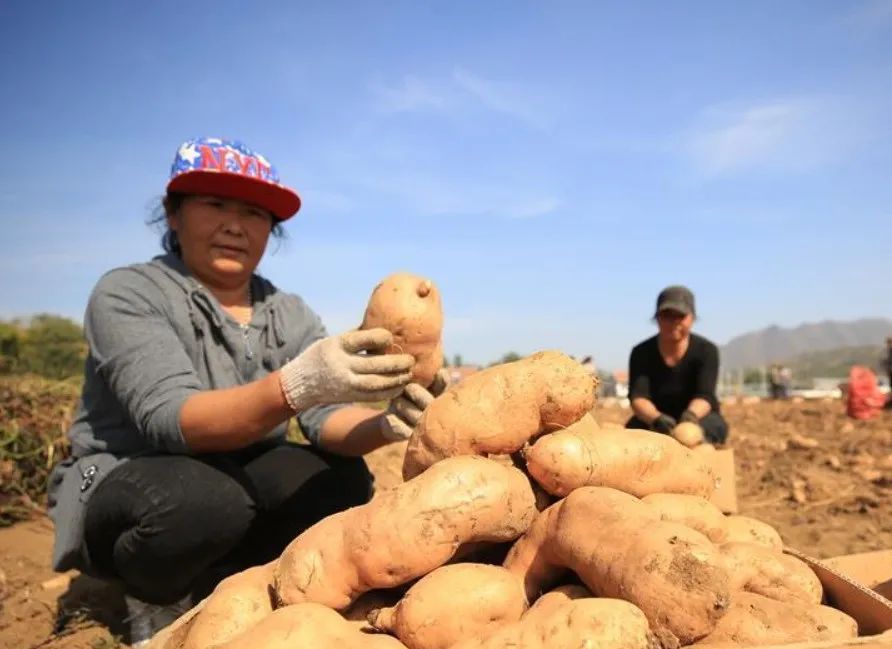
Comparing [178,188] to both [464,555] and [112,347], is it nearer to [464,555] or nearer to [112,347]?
[112,347]

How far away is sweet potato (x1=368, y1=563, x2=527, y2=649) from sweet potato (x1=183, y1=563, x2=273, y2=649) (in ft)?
1.10

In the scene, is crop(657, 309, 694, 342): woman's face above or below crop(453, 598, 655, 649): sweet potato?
above

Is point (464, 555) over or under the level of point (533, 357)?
under

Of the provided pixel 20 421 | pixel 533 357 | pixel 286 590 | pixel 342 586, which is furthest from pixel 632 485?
pixel 20 421

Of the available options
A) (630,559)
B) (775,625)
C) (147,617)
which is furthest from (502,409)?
(147,617)

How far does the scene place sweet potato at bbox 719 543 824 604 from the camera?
183 centimetres

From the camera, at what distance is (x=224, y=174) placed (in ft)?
9.77

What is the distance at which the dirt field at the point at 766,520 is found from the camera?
304cm

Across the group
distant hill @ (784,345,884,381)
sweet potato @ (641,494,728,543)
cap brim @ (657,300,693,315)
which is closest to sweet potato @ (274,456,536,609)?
sweet potato @ (641,494,728,543)

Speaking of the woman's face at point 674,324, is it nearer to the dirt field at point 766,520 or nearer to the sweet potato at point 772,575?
the dirt field at point 766,520

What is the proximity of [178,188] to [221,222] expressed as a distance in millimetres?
241

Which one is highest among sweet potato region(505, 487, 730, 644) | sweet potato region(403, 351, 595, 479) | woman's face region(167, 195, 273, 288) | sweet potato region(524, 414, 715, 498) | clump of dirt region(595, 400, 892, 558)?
woman's face region(167, 195, 273, 288)

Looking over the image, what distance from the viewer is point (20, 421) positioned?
216 inches

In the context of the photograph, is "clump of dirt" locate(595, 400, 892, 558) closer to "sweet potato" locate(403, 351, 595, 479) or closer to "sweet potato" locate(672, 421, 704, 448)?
"sweet potato" locate(672, 421, 704, 448)
